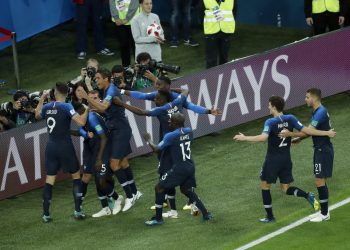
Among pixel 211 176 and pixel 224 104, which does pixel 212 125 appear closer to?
pixel 224 104

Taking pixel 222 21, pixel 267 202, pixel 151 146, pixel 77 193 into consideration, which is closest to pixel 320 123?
pixel 267 202

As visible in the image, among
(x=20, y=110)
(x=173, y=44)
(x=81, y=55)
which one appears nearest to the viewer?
(x=20, y=110)

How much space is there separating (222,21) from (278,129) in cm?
629

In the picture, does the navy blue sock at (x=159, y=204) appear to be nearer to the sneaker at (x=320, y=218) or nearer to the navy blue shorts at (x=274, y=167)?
the navy blue shorts at (x=274, y=167)

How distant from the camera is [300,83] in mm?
21531

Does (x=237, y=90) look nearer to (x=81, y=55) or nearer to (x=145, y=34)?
(x=145, y=34)

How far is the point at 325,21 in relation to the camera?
23.6 meters

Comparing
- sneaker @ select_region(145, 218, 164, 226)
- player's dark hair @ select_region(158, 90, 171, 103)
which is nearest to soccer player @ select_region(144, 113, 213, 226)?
sneaker @ select_region(145, 218, 164, 226)

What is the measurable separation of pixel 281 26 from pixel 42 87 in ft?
21.6

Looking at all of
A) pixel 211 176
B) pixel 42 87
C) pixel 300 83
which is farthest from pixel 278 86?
pixel 42 87

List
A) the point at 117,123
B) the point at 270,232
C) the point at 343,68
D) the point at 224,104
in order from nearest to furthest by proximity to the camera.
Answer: the point at 270,232 → the point at 117,123 → the point at 224,104 → the point at 343,68

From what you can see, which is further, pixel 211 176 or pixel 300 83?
pixel 300 83

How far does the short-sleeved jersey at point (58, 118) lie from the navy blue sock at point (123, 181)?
1009 millimetres

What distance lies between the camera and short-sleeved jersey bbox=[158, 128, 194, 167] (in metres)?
16.2
